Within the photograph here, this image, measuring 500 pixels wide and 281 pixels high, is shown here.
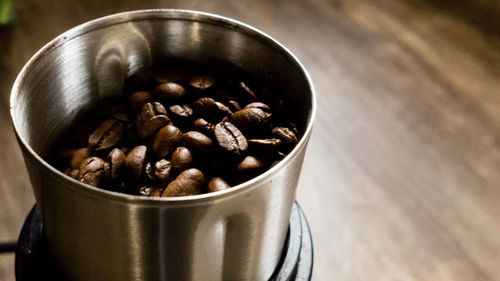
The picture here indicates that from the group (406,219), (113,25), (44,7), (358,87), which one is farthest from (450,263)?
(44,7)

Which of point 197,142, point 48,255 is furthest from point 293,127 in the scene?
point 48,255

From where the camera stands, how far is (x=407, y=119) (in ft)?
4.42

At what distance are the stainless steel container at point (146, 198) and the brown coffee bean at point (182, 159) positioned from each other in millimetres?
118

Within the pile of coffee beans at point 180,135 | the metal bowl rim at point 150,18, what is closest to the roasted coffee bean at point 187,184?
the pile of coffee beans at point 180,135

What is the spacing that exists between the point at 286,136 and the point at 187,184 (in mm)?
149

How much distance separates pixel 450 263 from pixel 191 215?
82 centimetres

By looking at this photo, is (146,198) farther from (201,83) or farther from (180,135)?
(201,83)

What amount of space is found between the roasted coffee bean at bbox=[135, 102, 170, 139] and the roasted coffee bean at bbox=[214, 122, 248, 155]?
0.07 meters

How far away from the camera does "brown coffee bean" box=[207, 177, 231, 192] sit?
0.54 meters

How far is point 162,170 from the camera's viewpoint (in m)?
0.58

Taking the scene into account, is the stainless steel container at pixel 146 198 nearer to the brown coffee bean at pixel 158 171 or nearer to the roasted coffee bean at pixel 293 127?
the roasted coffee bean at pixel 293 127

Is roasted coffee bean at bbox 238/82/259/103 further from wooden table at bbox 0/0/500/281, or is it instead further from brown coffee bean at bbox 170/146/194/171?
wooden table at bbox 0/0/500/281

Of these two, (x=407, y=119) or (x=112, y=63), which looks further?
(x=407, y=119)

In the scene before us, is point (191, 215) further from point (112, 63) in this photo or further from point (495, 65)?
point (495, 65)
